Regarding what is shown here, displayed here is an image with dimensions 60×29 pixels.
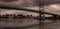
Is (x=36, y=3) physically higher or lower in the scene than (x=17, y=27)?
higher

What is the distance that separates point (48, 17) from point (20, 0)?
39cm

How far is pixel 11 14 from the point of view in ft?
3.90

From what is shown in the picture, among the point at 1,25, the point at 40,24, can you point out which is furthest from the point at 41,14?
the point at 1,25

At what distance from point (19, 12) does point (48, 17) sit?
295 mm

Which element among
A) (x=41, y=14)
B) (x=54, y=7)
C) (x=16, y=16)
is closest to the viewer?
(x=41, y=14)

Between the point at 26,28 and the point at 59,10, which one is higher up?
the point at 59,10

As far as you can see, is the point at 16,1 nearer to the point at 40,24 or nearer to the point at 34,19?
the point at 34,19

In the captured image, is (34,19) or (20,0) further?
(20,0)

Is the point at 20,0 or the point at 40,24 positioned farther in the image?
the point at 20,0

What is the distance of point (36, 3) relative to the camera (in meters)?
1.27

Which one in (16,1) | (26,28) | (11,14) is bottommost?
(26,28)

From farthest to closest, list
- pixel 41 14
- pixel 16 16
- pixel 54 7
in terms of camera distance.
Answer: pixel 54 7
pixel 16 16
pixel 41 14

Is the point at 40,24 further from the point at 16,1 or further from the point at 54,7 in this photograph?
the point at 16,1

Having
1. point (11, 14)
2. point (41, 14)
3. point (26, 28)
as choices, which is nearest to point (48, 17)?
point (41, 14)
